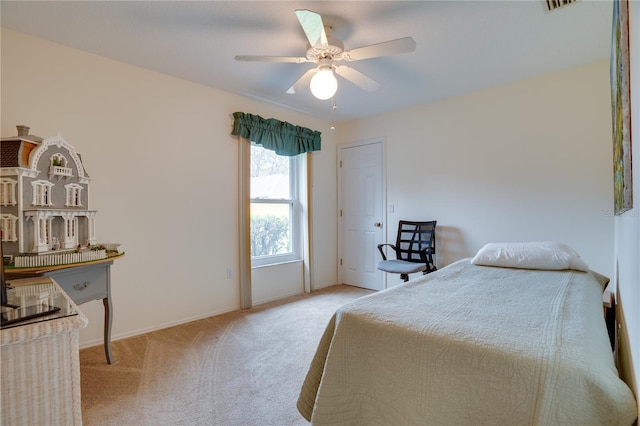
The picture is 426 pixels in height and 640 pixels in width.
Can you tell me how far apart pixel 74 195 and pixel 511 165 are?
3.78 metres

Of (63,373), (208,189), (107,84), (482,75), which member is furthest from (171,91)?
(482,75)

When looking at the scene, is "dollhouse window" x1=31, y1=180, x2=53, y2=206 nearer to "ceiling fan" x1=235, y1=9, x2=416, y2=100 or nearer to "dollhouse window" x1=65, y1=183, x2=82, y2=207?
"dollhouse window" x1=65, y1=183, x2=82, y2=207

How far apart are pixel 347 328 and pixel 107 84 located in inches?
109

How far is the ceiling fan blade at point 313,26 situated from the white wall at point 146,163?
169cm

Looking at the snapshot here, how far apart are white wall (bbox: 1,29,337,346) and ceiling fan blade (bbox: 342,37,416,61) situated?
5.86ft

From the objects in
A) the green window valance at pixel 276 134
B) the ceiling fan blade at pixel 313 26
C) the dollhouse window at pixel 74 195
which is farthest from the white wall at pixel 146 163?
the ceiling fan blade at pixel 313 26

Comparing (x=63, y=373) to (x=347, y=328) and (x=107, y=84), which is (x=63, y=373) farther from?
(x=107, y=84)

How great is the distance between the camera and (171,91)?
2998 mm

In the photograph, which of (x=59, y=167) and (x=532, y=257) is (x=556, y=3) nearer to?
(x=532, y=257)

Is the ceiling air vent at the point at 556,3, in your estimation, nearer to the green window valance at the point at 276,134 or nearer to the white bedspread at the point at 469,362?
the white bedspread at the point at 469,362

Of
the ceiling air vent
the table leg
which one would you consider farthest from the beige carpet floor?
the ceiling air vent

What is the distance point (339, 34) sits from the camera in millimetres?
2279

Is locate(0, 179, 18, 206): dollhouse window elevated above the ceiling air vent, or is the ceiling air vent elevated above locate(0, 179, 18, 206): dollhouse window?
the ceiling air vent

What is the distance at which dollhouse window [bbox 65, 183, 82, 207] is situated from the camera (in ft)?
6.81
